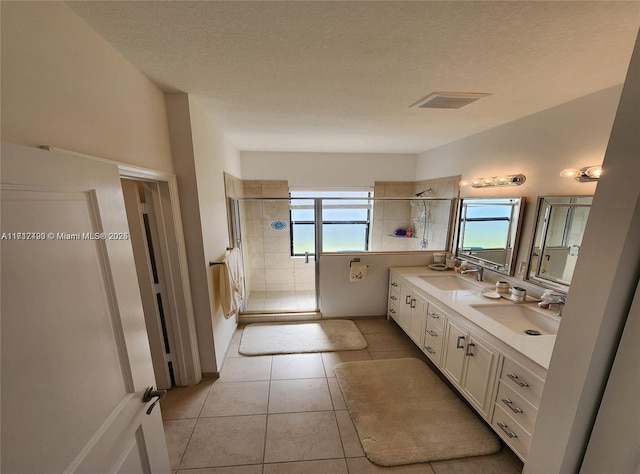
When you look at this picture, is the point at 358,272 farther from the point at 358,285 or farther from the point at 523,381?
the point at 523,381

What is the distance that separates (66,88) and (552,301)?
3.15 m

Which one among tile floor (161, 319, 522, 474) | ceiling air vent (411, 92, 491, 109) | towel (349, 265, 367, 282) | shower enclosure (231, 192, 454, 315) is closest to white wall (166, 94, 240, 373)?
tile floor (161, 319, 522, 474)

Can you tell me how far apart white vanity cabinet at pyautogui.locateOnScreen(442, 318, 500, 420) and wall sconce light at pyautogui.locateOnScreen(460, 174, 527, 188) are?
1.45 metres

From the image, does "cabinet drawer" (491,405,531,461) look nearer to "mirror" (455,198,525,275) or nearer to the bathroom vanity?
the bathroom vanity

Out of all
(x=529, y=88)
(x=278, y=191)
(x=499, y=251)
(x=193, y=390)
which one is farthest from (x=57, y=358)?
(x=278, y=191)

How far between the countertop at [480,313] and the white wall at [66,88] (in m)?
2.49

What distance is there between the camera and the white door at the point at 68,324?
0.59 meters

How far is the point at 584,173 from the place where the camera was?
171 cm

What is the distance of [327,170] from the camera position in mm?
4062

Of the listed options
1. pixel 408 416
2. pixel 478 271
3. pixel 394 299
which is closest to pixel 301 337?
pixel 394 299

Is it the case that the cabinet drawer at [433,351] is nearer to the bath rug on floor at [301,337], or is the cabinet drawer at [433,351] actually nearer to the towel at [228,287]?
the bath rug on floor at [301,337]

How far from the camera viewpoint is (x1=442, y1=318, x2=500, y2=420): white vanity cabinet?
1663mm

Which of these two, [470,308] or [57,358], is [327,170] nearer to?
[470,308]

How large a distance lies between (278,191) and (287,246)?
3.10 feet
